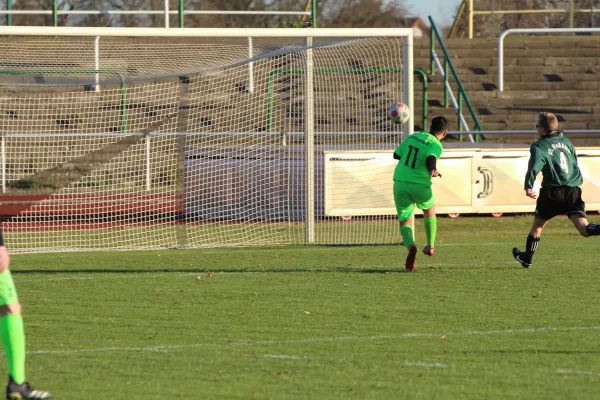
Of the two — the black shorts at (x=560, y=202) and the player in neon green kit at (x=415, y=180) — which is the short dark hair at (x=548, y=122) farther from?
the player in neon green kit at (x=415, y=180)

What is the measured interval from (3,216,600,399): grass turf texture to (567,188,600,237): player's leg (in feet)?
1.61

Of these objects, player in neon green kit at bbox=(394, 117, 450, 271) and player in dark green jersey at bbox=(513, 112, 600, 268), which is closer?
player in dark green jersey at bbox=(513, 112, 600, 268)

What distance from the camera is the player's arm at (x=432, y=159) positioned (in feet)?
37.7

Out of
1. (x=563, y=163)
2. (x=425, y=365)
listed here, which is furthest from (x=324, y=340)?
(x=563, y=163)

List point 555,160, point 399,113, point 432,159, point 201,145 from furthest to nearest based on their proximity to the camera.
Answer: point 201,145, point 399,113, point 432,159, point 555,160

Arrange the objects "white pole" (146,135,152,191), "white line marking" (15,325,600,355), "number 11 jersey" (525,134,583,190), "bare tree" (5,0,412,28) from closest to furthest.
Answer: "white line marking" (15,325,600,355) < "number 11 jersey" (525,134,583,190) < "white pole" (146,135,152,191) < "bare tree" (5,0,412,28)

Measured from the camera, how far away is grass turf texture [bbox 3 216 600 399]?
21.3 ft

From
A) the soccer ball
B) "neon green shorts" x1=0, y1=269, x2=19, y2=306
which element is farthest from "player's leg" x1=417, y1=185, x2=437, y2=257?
"neon green shorts" x1=0, y1=269, x2=19, y2=306

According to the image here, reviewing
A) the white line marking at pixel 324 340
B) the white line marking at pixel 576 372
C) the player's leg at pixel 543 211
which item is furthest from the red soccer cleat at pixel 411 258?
the white line marking at pixel 576 372

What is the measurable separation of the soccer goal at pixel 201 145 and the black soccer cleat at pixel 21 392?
940 cm

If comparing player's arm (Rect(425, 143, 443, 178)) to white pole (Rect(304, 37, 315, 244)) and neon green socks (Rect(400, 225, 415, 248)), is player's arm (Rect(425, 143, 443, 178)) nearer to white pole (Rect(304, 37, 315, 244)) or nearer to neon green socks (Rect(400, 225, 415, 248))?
neon green socks (Rect(400, 225, 415, 248))

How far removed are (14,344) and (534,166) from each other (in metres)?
6.67

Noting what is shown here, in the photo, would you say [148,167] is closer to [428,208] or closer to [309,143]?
[309,143]

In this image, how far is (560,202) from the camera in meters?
11.4
